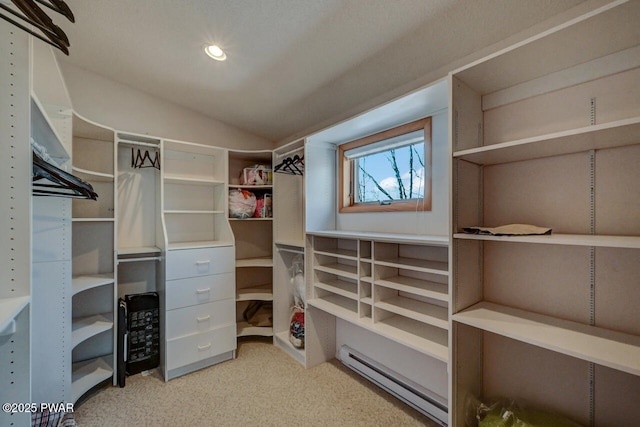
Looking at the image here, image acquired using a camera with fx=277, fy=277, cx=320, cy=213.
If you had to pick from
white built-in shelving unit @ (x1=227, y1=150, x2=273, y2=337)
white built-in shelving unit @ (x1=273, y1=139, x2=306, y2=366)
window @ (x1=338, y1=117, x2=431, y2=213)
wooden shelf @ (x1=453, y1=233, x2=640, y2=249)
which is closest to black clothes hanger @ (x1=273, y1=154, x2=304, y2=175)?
white built-in shelving unit @ (x1=273, y1=139, x2=306, y2=366)

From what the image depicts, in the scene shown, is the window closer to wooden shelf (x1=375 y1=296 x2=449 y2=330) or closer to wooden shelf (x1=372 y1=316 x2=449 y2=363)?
wooden shelf (x1=375 y1=296 x2=449 y2=330)

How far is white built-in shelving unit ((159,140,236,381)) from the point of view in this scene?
Result: 2223 mm

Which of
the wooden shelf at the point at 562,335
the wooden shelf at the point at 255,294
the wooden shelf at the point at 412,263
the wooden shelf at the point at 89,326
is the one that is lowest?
the wooden shelf at the point at 89,326

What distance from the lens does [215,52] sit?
5.93 feet

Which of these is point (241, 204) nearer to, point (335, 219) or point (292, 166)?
point (292, 166)

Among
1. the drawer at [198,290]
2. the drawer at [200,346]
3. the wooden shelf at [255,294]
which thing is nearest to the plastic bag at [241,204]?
the drawer at [198,290]

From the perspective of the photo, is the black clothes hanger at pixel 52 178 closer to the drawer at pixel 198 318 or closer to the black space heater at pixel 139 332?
the black space heater at pixel 139 332

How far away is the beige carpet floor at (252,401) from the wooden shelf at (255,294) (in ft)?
1.91

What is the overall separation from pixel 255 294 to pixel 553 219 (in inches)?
96.5

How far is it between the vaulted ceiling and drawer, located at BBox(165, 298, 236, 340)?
5.97 feet

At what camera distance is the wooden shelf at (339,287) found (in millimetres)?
2043

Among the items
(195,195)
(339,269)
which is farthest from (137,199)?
(339,269)

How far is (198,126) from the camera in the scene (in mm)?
2832

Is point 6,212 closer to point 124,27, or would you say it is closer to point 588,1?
point 124,27
